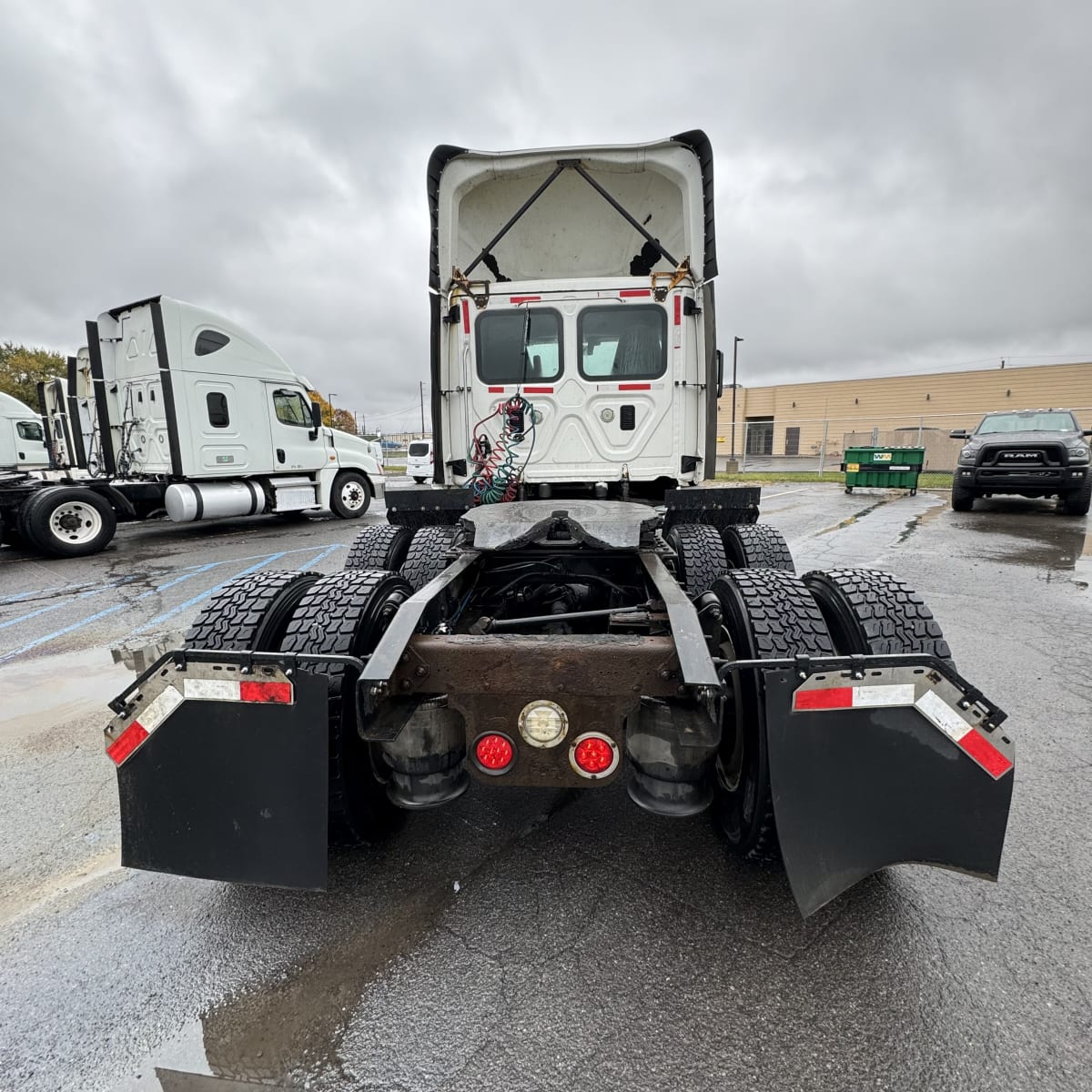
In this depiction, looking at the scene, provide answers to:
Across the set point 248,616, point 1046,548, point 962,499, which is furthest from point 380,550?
point 962,499

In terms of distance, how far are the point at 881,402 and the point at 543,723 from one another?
45.2 m

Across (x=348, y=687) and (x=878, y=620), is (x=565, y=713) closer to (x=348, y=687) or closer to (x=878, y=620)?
(x=348, y=687)

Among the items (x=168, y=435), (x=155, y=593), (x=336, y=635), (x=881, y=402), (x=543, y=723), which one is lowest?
(x=155, y=593)

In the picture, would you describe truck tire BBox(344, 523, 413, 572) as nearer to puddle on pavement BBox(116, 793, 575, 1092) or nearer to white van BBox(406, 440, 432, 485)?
puddle on pavement BBox(116, 793, 575, 1092)

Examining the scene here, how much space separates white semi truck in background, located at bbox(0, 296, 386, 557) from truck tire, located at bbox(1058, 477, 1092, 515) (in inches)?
578

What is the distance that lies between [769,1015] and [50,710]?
4202mm

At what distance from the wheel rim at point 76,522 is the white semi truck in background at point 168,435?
0.02 meters

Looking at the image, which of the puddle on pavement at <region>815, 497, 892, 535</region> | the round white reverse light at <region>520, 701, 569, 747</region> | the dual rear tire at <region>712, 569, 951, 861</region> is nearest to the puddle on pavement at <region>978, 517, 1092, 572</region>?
the puddle on pavement at <region>815, 497, 892, 535</region>

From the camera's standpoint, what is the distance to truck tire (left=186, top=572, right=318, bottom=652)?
2.20m

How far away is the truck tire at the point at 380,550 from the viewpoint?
437 cm

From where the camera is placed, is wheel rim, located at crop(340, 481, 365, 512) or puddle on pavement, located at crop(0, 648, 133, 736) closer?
puddle on pavement, located at crop(0, 648, 133, 736)

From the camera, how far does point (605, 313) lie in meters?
4.56

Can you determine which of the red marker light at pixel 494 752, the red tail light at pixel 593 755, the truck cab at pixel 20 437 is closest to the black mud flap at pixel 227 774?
the red marker light at pixel 494 752

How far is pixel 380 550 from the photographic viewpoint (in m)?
4.40
